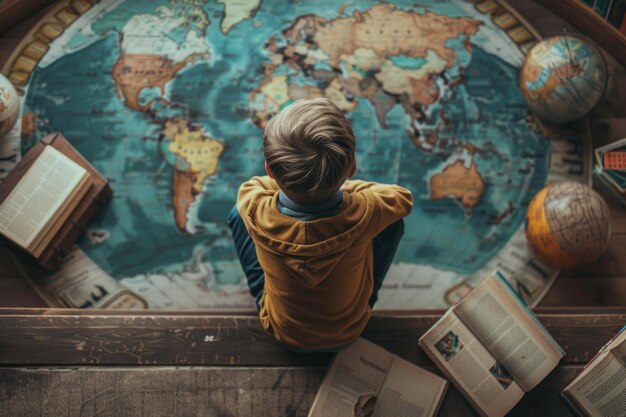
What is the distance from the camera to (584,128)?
9.62 feet

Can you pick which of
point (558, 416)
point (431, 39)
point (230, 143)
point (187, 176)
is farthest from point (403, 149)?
point (558, 416)

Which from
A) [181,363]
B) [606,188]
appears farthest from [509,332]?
[181,363]

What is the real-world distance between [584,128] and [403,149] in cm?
86

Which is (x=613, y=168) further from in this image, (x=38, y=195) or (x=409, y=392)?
(x=38, y=195)

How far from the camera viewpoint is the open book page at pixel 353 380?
7.39 ft

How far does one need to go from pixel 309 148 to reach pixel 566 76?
63.5 inches

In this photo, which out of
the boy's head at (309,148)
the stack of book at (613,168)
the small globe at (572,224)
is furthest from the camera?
the stack of book at (613,168)

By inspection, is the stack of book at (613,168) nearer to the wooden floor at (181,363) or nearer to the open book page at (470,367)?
the wooden floor at (181,363)

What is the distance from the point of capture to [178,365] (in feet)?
7.55

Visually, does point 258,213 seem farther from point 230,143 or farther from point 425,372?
point 230,143

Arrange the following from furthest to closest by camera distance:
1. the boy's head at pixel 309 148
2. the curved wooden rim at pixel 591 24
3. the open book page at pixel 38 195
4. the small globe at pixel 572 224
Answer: the curved wooden rim at pixel 591 24
the open book page at pixel 38 195
the small globe at pixel 572 224
the boy's head at pixel 309 148

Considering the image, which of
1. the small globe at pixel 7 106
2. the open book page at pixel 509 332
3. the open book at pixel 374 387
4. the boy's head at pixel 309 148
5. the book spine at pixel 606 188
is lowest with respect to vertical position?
the open book at pixel 374 387

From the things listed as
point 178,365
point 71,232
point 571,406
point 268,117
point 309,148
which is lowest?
point 571,406

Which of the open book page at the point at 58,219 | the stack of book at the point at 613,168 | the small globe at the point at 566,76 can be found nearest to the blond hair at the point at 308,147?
the open book page at the point at 58,219
